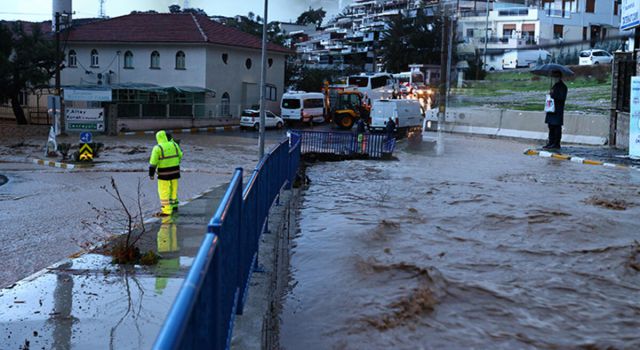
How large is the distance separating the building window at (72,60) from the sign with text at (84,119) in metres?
15.3

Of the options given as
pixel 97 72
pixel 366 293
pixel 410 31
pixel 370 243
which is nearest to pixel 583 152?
pixel 370 243

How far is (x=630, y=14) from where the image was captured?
2425 cm

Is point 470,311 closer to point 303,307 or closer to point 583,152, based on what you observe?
point 303,307

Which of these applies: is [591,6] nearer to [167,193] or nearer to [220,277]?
[167,193]

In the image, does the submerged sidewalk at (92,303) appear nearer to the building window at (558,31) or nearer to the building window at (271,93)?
the building window at (271,93)

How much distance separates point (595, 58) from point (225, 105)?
26.7 metres

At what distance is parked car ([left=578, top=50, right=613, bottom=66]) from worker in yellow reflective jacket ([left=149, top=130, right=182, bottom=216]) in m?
43.5

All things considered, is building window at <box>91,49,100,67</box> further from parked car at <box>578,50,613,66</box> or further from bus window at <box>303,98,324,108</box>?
parked car at <box>578,50,613,66</box>

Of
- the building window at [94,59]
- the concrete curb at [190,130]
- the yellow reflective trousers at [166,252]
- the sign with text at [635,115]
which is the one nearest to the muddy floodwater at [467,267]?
the yellow reflective trousers at [166,252]

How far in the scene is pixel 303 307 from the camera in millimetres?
7227

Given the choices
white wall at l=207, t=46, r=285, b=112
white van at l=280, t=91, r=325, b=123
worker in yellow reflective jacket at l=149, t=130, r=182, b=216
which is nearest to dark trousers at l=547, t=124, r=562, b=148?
worker in yellow reflective jacket at l=149, t=130, r=182, b=216

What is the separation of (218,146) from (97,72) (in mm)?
23513

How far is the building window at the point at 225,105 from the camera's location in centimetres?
5228

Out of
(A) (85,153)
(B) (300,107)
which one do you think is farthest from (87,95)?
(A) (85,153)
